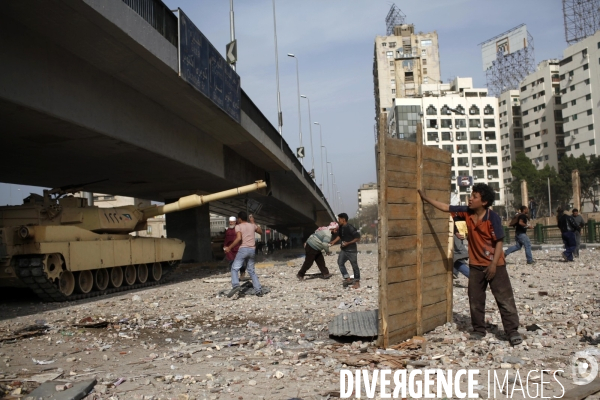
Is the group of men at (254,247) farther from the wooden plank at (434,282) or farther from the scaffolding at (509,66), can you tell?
the scaffolding at (509,66)

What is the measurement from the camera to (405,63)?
111875 mm

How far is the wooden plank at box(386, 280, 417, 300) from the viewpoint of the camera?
6121mm

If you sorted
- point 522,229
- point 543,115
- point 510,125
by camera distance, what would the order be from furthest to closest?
point 510,125
point 543,115
point 522,229

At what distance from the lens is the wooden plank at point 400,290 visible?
20.1 ft

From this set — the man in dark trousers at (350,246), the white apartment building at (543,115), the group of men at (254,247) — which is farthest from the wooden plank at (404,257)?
the white apartment building at (543,115)

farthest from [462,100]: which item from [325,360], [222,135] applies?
[325,360]

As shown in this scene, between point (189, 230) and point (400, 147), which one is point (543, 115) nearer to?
point (189, 230)

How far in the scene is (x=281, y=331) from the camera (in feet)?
25.5

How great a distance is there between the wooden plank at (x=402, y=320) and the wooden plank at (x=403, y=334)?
41 mm

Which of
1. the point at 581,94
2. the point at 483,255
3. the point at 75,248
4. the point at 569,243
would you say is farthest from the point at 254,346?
the point at 581,94

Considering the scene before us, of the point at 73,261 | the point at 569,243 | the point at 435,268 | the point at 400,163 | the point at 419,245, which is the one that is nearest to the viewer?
the point at 400,163

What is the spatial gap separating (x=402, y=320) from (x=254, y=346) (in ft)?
5.57

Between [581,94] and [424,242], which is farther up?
[581,94]

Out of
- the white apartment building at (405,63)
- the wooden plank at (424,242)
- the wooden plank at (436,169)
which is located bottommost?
the wooden plank at (424,242)
